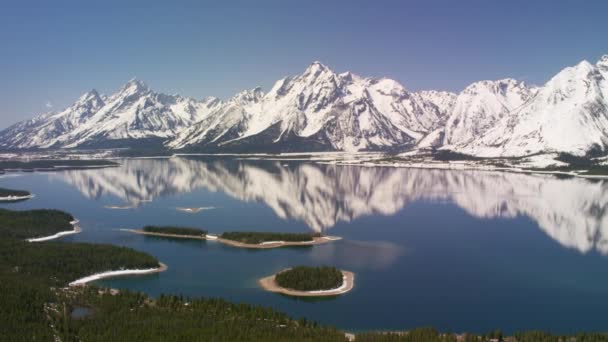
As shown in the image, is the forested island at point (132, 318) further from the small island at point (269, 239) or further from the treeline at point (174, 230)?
the treeline at point (174, 230)

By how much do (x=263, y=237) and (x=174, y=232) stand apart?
2067 centimetres

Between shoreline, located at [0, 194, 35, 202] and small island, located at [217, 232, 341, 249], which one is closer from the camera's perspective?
small island, located at [217, 232, 341, 249]

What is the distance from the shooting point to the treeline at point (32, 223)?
10900cm

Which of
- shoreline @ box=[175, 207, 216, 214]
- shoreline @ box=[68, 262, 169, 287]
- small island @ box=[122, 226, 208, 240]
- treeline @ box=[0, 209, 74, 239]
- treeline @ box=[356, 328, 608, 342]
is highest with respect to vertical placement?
treeline @ box=[0, 209, 74, 239]

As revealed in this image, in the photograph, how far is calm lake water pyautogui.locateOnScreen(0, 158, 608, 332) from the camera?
69.9 meters

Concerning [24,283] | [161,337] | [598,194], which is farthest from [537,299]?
[598,194]

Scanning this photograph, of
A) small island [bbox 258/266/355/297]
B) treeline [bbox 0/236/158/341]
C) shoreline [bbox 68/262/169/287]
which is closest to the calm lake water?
small island [bbox 258/266/355/297]

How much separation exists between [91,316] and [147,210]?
8990 centimetres

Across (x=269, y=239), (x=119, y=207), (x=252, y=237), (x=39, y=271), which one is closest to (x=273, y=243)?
(x=269, y=239)

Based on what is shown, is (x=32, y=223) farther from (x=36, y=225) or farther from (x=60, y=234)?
(x=60, y=234)

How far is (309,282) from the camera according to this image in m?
77.9

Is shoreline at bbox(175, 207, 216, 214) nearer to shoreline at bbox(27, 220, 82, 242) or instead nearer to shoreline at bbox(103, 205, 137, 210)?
shoreline at bbox(103, 205, 137, 210)

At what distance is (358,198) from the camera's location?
559ft

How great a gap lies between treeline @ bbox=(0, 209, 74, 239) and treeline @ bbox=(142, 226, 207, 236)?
17.3 m
